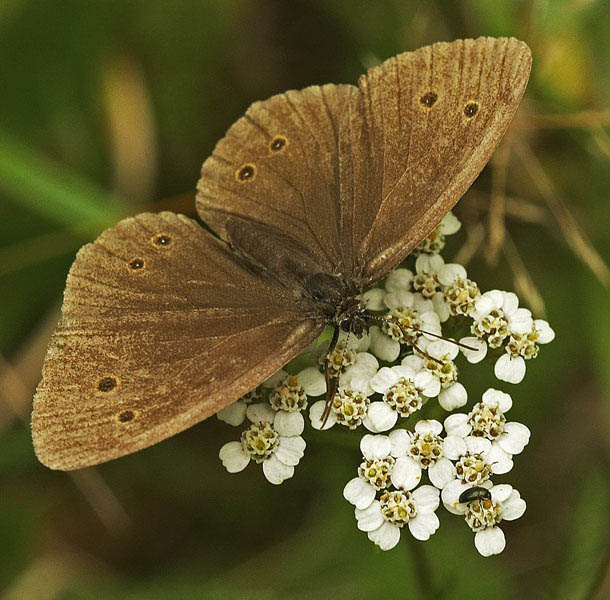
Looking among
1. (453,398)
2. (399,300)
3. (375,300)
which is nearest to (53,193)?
(375,300)

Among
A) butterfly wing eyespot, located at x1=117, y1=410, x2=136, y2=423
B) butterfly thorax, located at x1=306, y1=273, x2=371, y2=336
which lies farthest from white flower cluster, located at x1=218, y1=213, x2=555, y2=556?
butterfly wing eyespot, located at x1=117, y1=410, x2=136, y2=423

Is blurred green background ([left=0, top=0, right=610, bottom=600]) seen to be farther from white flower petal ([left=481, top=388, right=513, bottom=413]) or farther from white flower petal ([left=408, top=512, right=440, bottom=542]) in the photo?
white flower petal ([left=408, top=512, right=440, bottom=542])

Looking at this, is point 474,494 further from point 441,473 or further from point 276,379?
point 276,379

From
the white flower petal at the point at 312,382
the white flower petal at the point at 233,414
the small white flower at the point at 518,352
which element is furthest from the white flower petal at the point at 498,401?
the white flower petal at the point at 233,414

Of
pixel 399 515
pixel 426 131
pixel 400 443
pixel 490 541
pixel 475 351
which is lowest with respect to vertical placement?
pixel 490 541

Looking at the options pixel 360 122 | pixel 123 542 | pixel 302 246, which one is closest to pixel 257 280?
pixel 302 246

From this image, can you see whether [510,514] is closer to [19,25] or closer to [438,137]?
[438,137]

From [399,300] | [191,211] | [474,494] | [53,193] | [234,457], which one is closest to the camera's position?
[474,494]
